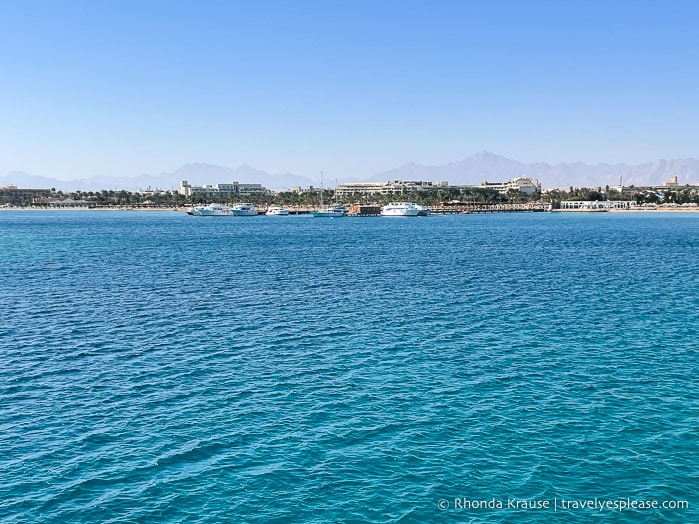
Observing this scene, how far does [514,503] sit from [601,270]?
233 ft

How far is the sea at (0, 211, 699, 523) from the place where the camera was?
21.8 meters

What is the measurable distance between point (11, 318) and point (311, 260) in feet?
180

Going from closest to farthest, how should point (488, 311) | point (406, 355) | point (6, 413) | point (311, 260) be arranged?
point (6, 413) < point (406, 355) < point (488, 311) < point (311, 260)

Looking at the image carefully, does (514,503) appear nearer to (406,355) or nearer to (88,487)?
(88,487)

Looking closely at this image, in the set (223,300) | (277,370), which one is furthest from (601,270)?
(277,370)

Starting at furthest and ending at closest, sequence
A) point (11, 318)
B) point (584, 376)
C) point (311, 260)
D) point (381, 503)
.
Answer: point (311, 260) < point (11, 318) < point (584, 376) < point (381, 503)

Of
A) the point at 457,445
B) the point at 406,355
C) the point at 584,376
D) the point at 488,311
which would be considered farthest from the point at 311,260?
the point at 457,445

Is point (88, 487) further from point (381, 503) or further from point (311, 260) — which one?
point (311, 260)

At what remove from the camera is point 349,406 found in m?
30.5

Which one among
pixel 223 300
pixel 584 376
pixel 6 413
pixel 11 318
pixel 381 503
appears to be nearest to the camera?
pixel 381 503

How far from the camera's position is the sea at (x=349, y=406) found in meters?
21.8

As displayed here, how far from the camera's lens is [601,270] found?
8619 cm

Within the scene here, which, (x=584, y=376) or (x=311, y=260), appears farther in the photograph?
(x=311, y=260)

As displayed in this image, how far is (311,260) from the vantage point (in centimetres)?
10125
